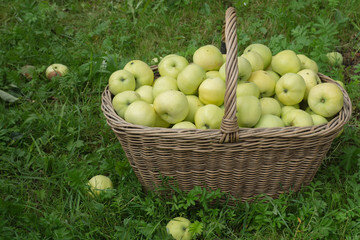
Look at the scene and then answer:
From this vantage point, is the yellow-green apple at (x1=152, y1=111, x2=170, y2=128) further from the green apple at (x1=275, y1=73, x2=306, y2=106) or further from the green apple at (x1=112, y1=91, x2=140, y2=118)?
the green apple at (x1=275, y1=73, x2=306, y2=106)

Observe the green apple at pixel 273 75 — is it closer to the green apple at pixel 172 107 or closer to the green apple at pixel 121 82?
the green apple at pixel 172 107

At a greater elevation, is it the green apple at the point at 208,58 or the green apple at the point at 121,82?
the green apple at the point at 208,58

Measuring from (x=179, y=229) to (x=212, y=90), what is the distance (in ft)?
2.77

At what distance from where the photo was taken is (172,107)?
2027 mm

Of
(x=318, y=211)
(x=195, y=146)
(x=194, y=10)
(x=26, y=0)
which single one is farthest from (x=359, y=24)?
(x=26, y=0)

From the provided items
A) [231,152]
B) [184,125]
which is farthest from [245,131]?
[184,125]

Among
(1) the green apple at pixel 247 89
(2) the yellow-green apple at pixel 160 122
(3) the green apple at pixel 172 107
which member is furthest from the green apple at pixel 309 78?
(2) the yellow-green apple at pixel 160 122

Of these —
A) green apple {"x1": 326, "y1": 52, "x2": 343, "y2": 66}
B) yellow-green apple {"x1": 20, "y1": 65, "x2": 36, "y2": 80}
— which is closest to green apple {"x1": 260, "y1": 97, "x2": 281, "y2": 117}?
green apple {"x1": 326, "y1": 52, "x2": 343, "y2": 66}

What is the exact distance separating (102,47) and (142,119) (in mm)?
1994

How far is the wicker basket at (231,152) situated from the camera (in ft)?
5.96

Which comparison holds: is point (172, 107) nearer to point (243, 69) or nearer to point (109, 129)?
point (243, 69)

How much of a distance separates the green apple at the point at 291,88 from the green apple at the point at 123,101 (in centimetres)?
96

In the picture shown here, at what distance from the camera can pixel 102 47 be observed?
12.4 feet

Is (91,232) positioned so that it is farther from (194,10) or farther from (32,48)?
(194,10)
